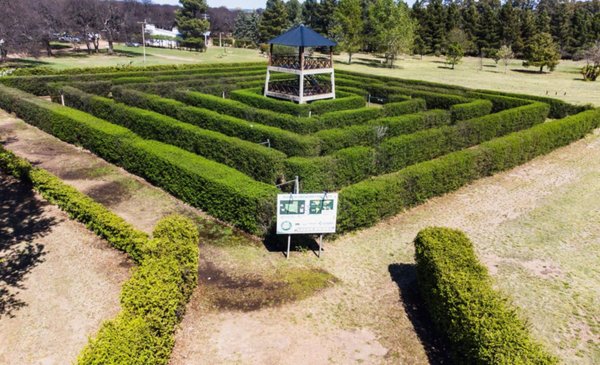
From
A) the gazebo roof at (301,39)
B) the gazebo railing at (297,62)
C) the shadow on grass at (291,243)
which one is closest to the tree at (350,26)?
the gazebo railing at (297,62)

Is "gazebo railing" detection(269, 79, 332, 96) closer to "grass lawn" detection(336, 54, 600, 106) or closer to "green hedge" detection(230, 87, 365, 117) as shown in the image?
"green hedge" detection(230, 87, 365, 117)

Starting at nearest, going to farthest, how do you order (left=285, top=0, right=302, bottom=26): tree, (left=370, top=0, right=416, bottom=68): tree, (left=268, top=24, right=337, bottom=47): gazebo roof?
(left=268, top=24, right=337, bottom=47): gazebo roof
(left=370, top=0, right=416, bottom=68): tree
(left=285, top=0, right=302, bottom=26): tree

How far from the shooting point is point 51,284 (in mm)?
10312

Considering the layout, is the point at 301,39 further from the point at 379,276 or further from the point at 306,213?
the point at 379,276

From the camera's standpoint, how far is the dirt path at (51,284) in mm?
8492

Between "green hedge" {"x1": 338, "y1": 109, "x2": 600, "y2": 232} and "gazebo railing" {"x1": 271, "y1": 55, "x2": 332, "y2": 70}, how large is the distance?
44.8ft

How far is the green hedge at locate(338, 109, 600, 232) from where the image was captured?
13211 millimetres

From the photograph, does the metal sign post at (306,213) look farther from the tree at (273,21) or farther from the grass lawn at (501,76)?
the tree at (273,21)

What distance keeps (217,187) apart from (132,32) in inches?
3069

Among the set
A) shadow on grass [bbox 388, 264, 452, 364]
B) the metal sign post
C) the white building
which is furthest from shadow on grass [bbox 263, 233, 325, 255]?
the white building

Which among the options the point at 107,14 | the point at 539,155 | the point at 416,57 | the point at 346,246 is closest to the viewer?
the point at 346,246

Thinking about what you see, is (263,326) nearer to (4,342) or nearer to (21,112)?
(4,342)

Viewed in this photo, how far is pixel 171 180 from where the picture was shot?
15195 millimetres

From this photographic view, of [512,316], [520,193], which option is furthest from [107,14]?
[512,316]
